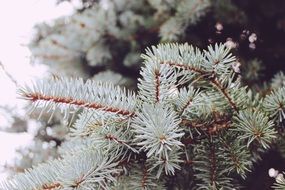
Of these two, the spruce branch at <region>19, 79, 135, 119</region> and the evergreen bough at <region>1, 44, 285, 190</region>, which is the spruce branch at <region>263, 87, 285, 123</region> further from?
the spruce branch at <region>19, 79, 135, 119</region>

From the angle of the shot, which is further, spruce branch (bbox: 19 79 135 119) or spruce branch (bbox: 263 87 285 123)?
spruce branch (bbox: 263 87 285 123)

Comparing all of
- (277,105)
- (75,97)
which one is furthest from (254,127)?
(75,97)

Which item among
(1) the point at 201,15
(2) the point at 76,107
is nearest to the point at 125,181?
(2) the point at 76,107

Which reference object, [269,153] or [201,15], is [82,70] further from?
[269,153]

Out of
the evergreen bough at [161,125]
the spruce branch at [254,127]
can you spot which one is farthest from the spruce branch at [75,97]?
the spruce branch at [254,127]

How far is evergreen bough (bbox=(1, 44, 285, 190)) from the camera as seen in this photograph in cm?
57

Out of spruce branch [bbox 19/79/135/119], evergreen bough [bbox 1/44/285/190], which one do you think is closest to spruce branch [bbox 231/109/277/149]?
evergreen bough [bbox 1/44/285/190]

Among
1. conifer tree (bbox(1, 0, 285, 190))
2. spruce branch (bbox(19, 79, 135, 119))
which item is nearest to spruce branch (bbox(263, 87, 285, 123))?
conifer tree (bbox(1, 0, 285, 190))

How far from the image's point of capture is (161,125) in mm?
557

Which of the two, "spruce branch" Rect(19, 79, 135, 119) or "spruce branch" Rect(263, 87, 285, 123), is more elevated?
"spruce branch" Rect(263, 87, 285, 123)

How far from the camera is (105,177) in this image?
1.99 feet

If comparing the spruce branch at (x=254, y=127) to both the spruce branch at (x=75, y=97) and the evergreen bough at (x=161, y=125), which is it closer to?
the evergreen bough at (x=161, y=125)

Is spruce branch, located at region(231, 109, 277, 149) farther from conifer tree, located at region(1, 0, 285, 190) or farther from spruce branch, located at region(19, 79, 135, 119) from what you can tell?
spruce branch, located at region(19, 79, 135, 119)

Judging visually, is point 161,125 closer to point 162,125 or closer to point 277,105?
point 162,125
